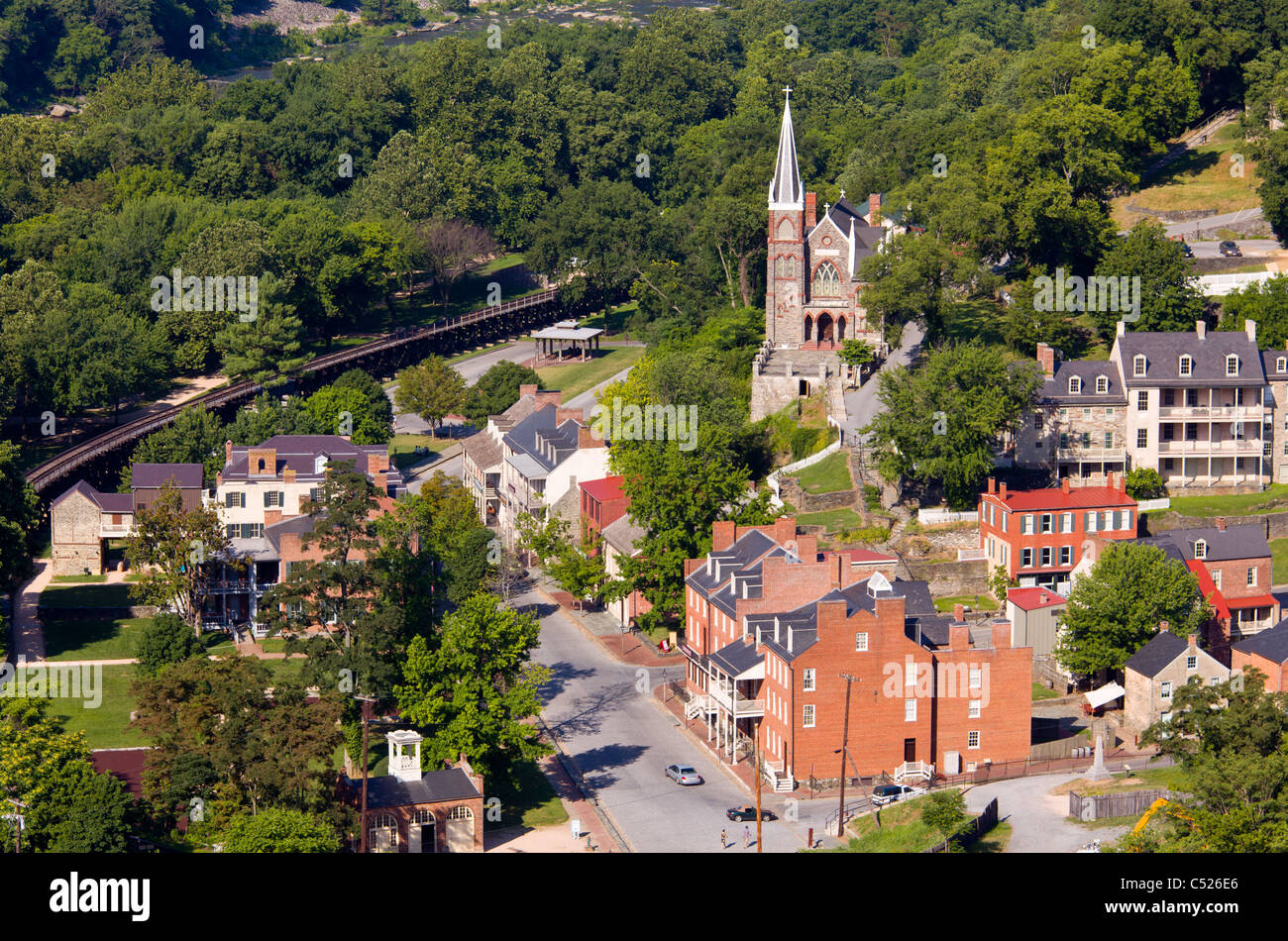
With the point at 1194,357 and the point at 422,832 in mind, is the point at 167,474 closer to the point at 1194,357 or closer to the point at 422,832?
the point at 422,832

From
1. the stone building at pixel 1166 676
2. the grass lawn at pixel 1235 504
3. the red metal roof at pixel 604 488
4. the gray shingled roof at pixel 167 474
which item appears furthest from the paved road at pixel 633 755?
the grass lawn at pixel 1235 504

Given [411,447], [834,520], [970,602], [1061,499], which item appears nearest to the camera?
[970,602]

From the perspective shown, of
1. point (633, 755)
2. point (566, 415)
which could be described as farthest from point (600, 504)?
point (633, 755)

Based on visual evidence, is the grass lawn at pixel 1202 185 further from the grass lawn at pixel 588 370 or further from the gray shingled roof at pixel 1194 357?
the grass lawn at pixel 588 370

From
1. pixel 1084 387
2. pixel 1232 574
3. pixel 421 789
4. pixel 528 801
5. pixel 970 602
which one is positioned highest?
pixel 1084 387

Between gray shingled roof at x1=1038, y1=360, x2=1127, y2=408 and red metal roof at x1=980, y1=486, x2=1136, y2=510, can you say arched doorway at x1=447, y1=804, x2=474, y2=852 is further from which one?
gray shingled roof at x1=1038, y1=360, x2=1127, y2=408

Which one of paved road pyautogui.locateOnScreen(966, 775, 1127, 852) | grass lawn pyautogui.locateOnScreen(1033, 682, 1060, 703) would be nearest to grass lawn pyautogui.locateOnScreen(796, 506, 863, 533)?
grass lawn pyautogui.locateOnScreen(1033, 682, 1060, 703)

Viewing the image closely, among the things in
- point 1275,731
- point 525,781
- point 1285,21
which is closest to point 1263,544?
point 1275,731
